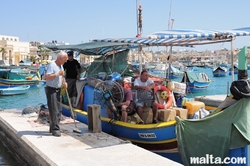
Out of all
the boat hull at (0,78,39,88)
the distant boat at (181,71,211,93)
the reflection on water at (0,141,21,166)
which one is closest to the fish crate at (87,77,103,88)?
the reflection on water at (0,141,21,166)

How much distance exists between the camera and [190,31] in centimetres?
668

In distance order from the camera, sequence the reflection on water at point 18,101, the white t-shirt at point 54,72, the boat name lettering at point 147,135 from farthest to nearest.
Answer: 1. the reflection on water at point 18,101
2. the boat name lettering at point 147,135
3. the white t-shirt at point 54,72

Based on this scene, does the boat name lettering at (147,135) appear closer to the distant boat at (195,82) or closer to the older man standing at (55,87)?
the older man standing at (55,87)

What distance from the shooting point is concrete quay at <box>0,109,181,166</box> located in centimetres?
539

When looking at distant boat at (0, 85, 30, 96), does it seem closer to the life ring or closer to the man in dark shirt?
the man in dark shirt

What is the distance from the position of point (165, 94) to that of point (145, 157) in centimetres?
246

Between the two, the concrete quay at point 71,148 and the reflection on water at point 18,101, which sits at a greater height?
the concrete quay at point 71,148

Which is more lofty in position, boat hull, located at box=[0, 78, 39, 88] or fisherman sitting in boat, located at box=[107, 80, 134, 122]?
fisherman sitting in boat, located at box=[107, 80, 134, 122]

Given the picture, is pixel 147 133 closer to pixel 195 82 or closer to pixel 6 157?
pixel 6 157

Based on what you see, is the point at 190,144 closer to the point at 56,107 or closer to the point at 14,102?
the point at 56,107

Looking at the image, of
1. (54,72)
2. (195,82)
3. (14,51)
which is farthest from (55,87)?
(14,51)

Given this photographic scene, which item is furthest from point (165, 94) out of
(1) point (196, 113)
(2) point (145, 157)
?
(2) point (145, 157)

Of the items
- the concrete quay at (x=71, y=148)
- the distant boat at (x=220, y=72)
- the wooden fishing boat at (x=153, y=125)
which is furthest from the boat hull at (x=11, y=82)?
the distant boat at (x=220, y=72)

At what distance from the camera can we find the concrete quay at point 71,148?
5.39 meters
